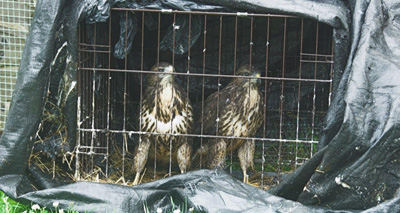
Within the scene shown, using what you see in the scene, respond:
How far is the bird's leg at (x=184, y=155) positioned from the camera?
5.51m

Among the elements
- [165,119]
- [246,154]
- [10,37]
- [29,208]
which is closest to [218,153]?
[246,154]

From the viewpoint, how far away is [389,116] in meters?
4.07

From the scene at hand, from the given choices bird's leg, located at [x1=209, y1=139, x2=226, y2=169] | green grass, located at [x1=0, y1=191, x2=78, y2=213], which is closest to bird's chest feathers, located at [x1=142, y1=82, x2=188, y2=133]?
bird's leg, located at [x1=209, y1=139, x2=226, y2=169]

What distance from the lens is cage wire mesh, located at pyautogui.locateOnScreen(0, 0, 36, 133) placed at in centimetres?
616

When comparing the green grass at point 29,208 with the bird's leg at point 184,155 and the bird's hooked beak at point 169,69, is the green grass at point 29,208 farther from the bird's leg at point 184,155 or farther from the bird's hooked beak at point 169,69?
the bird's hooked beak at point 169,69

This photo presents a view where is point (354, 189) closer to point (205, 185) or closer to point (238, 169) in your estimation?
point (205, 185)

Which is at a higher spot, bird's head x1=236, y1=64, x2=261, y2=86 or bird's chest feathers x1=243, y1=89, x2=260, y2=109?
bird's head x1=236, y1=64, x2=261, y2=86

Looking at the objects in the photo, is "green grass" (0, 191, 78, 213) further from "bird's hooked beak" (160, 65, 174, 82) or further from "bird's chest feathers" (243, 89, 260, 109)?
"bird's chest feathers" (243, 89, 260, 109)

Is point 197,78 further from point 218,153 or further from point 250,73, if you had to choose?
point 218,153

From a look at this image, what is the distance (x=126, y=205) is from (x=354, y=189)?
5.26ft

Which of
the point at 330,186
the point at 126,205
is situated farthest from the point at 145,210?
the point at 330,186

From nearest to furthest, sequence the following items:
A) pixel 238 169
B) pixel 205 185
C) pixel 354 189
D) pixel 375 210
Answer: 1. pixel 375 210
2. pixel 354 189
3. pixel 205 185
4. pixel 238 169

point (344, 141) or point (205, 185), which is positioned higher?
point (344, 141)

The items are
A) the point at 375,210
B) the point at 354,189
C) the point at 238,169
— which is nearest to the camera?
the point at 375,210
